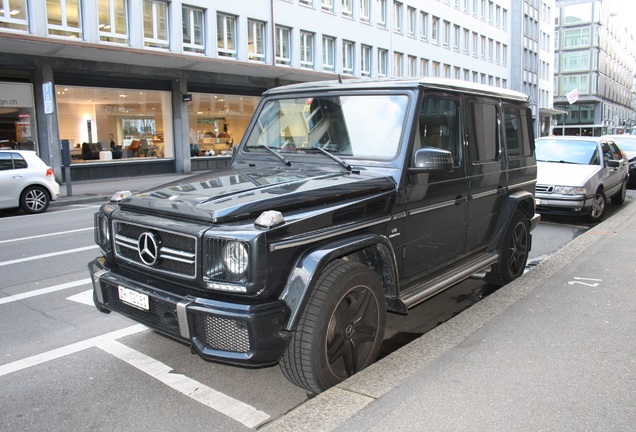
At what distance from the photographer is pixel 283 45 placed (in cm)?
2956

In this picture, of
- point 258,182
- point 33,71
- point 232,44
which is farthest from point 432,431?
point 232,44

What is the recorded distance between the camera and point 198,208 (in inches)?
132

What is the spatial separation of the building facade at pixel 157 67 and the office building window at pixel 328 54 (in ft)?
0.19

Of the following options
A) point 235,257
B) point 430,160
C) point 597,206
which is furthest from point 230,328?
point 597,206

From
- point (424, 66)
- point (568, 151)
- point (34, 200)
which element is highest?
point (424, 66)

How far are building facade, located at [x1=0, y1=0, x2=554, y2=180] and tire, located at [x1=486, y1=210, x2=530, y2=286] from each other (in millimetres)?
14474

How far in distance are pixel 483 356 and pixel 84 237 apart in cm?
782

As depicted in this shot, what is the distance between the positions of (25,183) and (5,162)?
25.5 inches

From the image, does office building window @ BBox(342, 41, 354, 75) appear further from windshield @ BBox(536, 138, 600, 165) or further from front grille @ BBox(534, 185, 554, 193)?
front grille @ BBox(534, 185, 554, 193)

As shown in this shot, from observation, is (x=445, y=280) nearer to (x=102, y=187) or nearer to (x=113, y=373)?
(x=113, y=373)

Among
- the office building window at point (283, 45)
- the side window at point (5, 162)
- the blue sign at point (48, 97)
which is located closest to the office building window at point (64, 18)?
the blue sign at point (48, 97)

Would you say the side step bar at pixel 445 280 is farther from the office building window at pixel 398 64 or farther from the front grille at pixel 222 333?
the office building window at pixel 398 64

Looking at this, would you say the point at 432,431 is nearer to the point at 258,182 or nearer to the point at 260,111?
the point at 258,182

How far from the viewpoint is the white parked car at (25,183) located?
13.3m
